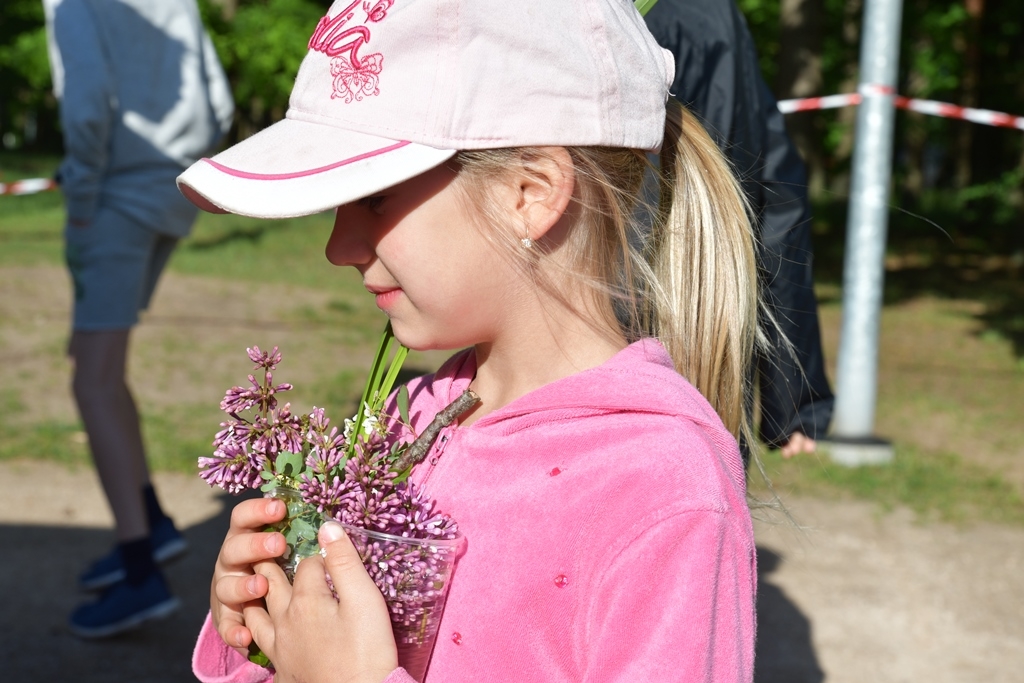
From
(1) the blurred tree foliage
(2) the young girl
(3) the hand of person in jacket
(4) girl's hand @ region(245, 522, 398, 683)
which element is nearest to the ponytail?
(2) the young girl

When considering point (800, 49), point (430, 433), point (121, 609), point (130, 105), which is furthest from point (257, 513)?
point (800, 49)

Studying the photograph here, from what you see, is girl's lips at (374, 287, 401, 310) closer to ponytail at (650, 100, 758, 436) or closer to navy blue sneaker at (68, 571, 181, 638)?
ponytail at (650, 100, 758, 436)

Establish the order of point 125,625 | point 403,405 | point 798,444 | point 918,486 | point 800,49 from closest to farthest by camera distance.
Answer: point 403,405, point 798,444, point 125,625, point 918,486, point 800,49

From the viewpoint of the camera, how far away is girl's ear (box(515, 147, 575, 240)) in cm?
143

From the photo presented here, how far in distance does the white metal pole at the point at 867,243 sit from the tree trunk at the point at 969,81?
581 inches

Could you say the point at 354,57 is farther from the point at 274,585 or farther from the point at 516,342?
the point at 274,585

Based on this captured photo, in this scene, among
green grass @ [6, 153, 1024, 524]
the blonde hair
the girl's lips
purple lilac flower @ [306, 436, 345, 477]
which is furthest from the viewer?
green grass @ [6, 153, 1024, 524]

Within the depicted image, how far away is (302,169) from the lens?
1402 millimetres

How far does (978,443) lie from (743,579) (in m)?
6.11

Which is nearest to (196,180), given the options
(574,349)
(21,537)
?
(574,349)

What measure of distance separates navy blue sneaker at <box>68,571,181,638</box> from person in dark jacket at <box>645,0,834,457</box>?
2231 mm

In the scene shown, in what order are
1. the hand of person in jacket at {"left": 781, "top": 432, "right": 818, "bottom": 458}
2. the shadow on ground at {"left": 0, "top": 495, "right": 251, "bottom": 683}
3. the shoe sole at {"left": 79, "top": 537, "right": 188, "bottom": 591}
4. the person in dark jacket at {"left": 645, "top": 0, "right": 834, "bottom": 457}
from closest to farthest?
the person in dark jacket at {"left": 645, "top": 0, "right": 834, "bottom": 457} < the hand of person in jacket at {"left": 781, "top": 432, "right": 818, "bottom": 458} < the shadow on ground at {"left": 0, "top": 495, "right": 251, "bottom": 683} < the shoe sole at {"left": 79, "top": 537, "right": 188, "bottom": 591}

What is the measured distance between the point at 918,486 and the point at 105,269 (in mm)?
4049

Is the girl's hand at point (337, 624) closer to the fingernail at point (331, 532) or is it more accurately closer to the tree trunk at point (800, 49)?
the fingernail at point (331, 532)
